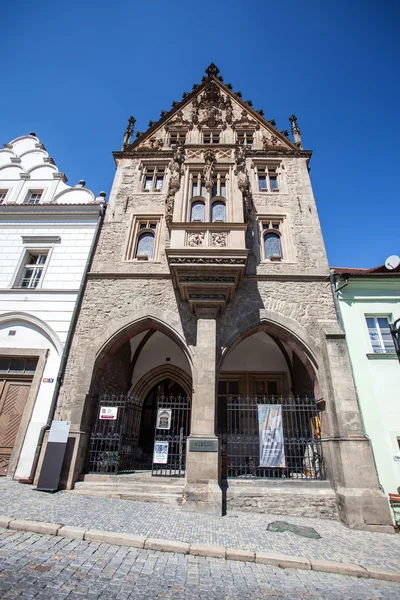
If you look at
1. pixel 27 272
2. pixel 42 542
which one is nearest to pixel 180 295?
pixel 27 272

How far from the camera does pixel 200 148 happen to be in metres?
13.7

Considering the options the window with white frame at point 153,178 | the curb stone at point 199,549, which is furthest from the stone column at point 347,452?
the window with white frame at point 153,178

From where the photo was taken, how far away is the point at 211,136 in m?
15.2

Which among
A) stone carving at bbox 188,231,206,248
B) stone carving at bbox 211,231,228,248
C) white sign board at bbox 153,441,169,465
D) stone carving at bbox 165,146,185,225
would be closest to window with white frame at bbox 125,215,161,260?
stone carving at bbox 165,146,185,225

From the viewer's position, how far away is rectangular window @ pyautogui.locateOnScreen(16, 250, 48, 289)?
10978 millimetres

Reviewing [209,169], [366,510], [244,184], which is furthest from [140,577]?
[209,169]

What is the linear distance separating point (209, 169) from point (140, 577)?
464 inches

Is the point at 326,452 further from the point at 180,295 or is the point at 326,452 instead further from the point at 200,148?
the point at 200,148

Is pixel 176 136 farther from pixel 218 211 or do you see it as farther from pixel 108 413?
pixel 108 413

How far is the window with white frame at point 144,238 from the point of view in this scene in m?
11.5

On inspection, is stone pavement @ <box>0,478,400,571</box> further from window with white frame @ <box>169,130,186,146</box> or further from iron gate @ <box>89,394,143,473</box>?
window with white frame @ <box>169,130,186,146</box>

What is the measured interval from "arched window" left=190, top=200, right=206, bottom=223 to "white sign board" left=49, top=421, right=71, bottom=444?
7983mm

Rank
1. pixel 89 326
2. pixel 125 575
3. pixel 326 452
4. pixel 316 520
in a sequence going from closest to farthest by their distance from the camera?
1. pixel 125 575
2. pixel 316 520
3. pixel 326 452
4. pixel 89 326

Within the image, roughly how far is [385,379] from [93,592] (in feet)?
27.7
